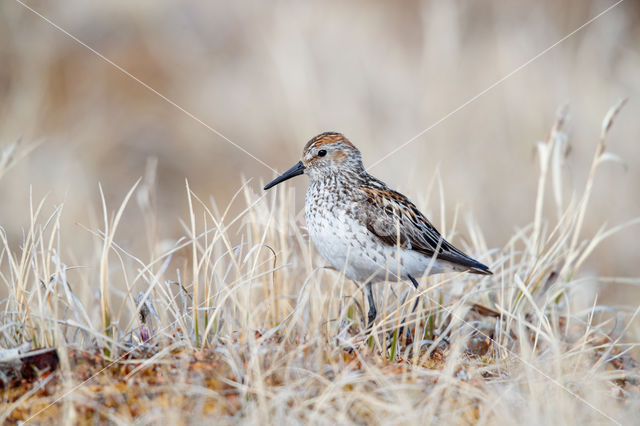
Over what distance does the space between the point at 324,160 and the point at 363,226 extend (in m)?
0.68

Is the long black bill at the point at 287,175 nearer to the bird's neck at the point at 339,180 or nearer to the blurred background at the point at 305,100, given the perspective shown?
the bird's neck at the point at 339,180

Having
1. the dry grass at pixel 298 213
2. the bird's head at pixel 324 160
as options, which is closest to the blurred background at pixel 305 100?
the dry grass at pixel 298 213

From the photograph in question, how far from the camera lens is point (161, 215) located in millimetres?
9695

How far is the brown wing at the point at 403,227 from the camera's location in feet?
14.7

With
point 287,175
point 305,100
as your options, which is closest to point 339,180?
point 287,175

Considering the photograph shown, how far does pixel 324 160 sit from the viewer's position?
4898mm

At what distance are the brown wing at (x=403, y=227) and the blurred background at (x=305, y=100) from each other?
301 centimetres

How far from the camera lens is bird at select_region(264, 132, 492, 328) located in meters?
4.40

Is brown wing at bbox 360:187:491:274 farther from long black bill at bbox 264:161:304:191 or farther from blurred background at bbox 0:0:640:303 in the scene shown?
blurred background at bbox 0:0:640:303

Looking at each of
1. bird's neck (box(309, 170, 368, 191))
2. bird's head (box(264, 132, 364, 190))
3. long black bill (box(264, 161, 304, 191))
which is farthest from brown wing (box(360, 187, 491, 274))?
long black bill (box(264, 161, 304, 191))

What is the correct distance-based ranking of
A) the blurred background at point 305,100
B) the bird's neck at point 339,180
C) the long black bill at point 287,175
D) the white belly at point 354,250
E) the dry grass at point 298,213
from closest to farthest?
the dry grass at point 298,213
the white belly at point 354,250
the bird's neck at point 339,180
the long black bill at point 287,175
the blurred background at point 305,100

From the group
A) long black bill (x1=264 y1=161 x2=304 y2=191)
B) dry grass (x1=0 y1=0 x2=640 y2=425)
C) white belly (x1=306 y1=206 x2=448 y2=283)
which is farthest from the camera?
long black bill (x1=264 y1=161 x2=304 y2=191)

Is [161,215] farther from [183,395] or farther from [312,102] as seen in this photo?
[183,395]

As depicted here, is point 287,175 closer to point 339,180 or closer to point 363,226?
point 339,180
